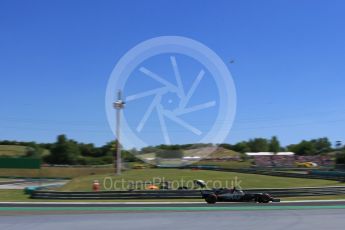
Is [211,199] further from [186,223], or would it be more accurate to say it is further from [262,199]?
[186,223]

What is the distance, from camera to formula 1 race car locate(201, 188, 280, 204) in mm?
24719

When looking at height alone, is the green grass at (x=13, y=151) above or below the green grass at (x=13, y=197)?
above

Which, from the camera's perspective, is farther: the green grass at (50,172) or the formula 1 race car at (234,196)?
the green grass at (50,172)

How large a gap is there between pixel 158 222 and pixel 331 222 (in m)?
4.10

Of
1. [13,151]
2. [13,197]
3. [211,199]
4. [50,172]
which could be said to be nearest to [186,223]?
[211,199]

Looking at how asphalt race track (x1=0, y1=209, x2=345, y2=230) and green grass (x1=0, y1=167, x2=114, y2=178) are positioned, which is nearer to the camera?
asphalt race track (x1=0, y1=209, x2=345, y2=230)

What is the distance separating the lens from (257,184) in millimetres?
37062

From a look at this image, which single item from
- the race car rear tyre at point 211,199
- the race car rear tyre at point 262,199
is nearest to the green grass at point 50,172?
the race car rear tyre at point 211,199

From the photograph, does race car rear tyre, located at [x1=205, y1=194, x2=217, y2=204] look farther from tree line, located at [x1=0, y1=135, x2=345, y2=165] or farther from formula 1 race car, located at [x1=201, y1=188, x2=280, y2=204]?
tree line, located at [x1=0, y1=135, x2=345, y2=165]

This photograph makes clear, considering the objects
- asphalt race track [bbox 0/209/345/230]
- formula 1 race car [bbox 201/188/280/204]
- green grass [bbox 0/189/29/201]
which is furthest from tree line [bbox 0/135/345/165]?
asphalt race track [bbox 0/209/345/230]

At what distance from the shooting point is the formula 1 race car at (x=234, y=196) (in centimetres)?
2472

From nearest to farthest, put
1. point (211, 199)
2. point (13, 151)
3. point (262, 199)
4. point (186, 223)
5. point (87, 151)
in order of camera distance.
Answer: point (186, 223), point (262, 199), point (211, 199), point (13, 151), point (87, 151)

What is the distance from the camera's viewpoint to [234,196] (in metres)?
24.9

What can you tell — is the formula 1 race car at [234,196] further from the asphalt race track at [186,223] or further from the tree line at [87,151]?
the tree line at [87,151]
